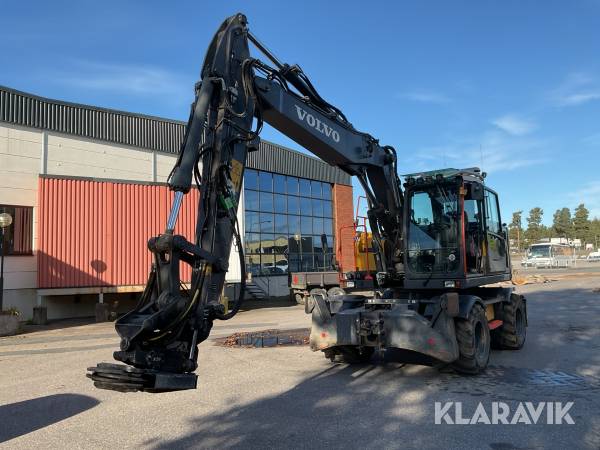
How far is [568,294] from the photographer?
76.1ft

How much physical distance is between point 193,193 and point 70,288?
589 centimetres

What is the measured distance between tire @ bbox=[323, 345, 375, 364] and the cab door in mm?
2820

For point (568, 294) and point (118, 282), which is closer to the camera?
point (118, 282)

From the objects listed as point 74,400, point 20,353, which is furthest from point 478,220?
point 20,353

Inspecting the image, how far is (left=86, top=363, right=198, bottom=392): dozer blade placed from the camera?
4066 mm

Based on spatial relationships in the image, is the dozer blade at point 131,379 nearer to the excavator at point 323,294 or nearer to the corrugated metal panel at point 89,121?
the excavator at point 323,294

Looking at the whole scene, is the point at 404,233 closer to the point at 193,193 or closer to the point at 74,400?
the point at 74,400

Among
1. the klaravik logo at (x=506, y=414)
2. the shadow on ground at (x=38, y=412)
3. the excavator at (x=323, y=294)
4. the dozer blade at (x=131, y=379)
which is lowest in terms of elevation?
the klaravik logo at (x=506, y=414)

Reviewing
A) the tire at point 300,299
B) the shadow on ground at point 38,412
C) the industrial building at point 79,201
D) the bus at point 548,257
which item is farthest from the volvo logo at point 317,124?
the bus at point 548,257

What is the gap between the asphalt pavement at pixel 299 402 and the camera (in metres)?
5.10

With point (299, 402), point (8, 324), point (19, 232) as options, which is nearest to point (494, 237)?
point (299, 402)

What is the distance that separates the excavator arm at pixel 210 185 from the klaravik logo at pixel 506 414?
2809mm

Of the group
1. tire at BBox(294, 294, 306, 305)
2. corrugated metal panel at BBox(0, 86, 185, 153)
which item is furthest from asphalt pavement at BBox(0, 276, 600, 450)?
tire at BBox(294, 294, 306, 305)

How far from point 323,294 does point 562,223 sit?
110351mm
